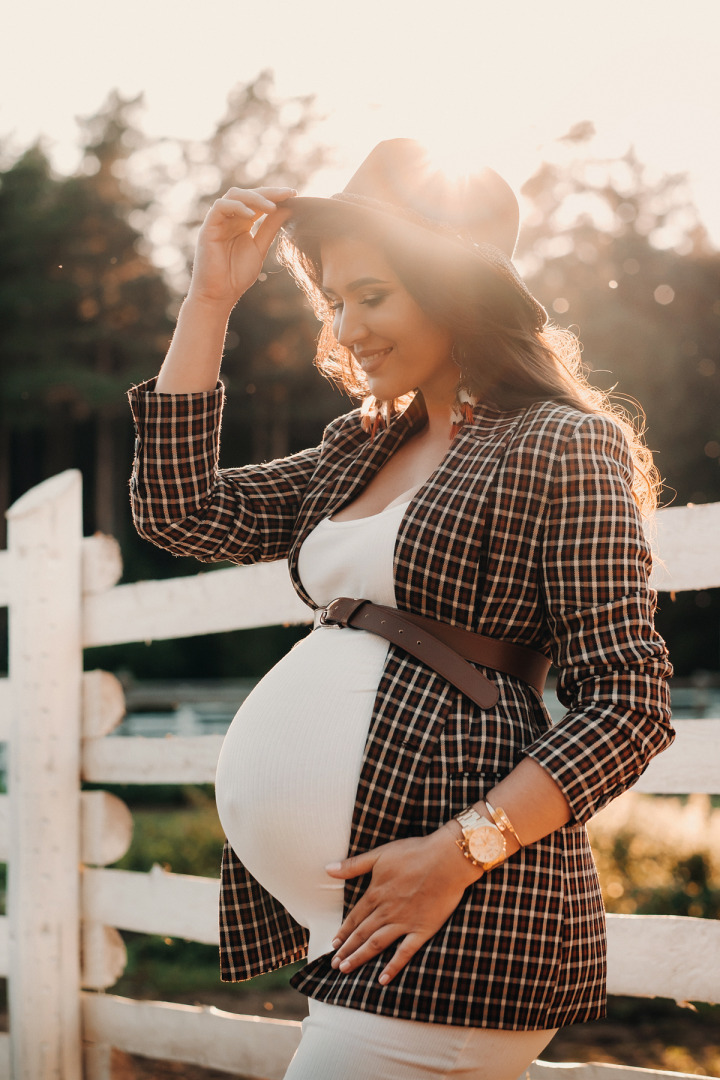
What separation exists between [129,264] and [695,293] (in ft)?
40.0

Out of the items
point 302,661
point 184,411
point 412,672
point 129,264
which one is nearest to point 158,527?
point 184,411

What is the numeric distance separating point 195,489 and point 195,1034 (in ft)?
6.33

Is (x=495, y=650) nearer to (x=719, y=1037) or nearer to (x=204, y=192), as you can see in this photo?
(x=719, y=1037)

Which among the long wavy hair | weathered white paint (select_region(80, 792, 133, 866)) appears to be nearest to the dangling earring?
the long wavy hair

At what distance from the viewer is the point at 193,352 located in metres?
1.92

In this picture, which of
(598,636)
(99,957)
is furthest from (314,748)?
(99,957)

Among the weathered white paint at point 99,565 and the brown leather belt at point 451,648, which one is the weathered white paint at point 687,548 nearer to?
the brown leather belt at point 451,648

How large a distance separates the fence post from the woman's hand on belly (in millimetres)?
2038

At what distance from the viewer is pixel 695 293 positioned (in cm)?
→ 2138

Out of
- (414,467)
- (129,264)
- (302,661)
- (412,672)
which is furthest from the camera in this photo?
(129,264)

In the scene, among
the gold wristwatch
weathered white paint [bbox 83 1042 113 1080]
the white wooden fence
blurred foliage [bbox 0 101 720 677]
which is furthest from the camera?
blurred foliage [bbox 0 101 720 677]

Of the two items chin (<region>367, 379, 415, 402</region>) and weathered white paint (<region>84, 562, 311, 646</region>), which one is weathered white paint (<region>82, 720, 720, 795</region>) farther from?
chin (<region>367, 379, 415, 402</region>)

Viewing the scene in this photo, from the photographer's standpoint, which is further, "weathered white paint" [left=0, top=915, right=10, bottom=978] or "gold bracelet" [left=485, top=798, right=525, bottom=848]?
"weathered white paint" [left=0, top=915, right=10, bottom=978]

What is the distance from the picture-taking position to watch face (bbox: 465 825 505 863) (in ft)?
4.84
